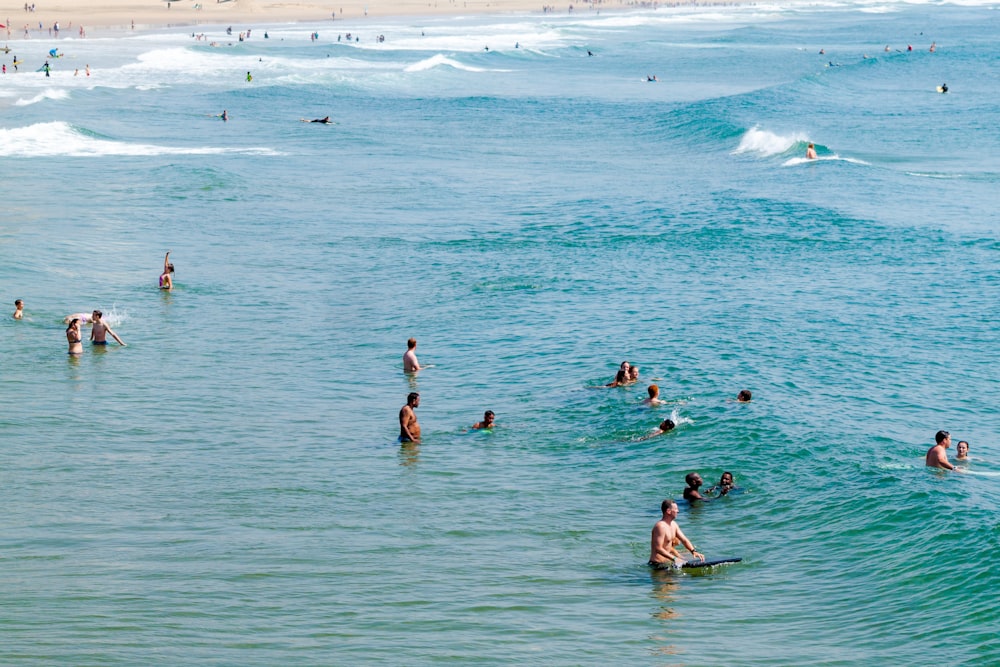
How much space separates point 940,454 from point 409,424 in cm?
903

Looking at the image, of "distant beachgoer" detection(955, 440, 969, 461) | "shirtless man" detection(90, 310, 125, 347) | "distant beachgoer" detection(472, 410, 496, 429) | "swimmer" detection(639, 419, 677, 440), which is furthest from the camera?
"shirtless man" detection(90, 310, 125, 347)

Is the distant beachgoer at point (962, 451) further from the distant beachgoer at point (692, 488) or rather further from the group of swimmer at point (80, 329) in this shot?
the group of swimmer at point (80, 329)

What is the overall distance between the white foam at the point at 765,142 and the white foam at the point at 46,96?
135 feet

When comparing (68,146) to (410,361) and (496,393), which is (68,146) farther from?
(496,393)

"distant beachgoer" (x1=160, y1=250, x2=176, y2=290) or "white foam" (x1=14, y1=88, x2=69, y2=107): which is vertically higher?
"white foam" (x1=14, y1=88, x2=69, y2=107)

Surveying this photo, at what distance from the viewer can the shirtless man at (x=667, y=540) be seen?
15867 millimetres

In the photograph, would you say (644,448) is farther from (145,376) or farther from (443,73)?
(443,73)

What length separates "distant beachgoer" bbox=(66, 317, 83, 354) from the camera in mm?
26219

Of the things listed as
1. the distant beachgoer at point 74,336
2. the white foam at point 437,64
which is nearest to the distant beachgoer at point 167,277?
the distant beachgoer at point 74,336

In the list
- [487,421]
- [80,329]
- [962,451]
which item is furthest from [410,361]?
[962,451]

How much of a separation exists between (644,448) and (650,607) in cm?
677

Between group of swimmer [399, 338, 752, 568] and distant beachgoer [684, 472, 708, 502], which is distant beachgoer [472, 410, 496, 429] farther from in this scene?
distant beachgoer [684, 472, 708, 502]

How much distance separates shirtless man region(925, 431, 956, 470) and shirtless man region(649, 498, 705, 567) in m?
5.74

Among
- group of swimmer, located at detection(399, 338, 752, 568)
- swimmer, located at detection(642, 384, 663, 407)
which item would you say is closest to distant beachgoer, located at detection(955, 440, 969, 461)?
group of swimmer, located at detection(399, 338, 752, 568)
